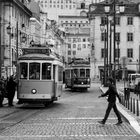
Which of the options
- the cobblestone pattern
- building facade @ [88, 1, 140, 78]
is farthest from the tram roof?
building facade @ [88, 1, 140, 78]

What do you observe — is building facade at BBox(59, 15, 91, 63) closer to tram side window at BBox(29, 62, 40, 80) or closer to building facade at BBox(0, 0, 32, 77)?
building facade at BBox(0, 0, 32, 77)

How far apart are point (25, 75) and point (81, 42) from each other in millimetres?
144353

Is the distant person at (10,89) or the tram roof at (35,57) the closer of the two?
the tram roof at (35,57)

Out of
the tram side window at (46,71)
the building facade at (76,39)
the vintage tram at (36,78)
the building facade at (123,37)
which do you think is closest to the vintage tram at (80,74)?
the vintage tram at (36,78)

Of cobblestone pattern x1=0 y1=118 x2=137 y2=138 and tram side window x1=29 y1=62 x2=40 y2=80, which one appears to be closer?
cobblestone pattern x1=0 y1=118 x2=137 y2=138

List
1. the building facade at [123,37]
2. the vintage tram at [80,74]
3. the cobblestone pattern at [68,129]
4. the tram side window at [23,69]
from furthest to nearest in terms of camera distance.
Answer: the building facade at [123,37]
the vintage tram at [80,74]
the tram side window at [23,69]
the cobblestone pattern at [68,129]

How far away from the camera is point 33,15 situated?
86.2 meters

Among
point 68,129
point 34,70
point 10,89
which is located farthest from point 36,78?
point 68,129

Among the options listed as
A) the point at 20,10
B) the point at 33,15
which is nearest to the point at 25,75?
the point at 20,10

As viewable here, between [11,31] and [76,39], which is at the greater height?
[76,39]

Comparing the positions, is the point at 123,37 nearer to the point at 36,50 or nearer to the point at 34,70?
the point at 36,50

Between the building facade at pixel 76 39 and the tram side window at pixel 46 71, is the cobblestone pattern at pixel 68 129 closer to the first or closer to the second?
the tram side window at pixel 46 71

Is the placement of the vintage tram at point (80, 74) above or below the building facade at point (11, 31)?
below

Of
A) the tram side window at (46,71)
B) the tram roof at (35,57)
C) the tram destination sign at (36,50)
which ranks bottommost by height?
the tram side window at (46,71)
